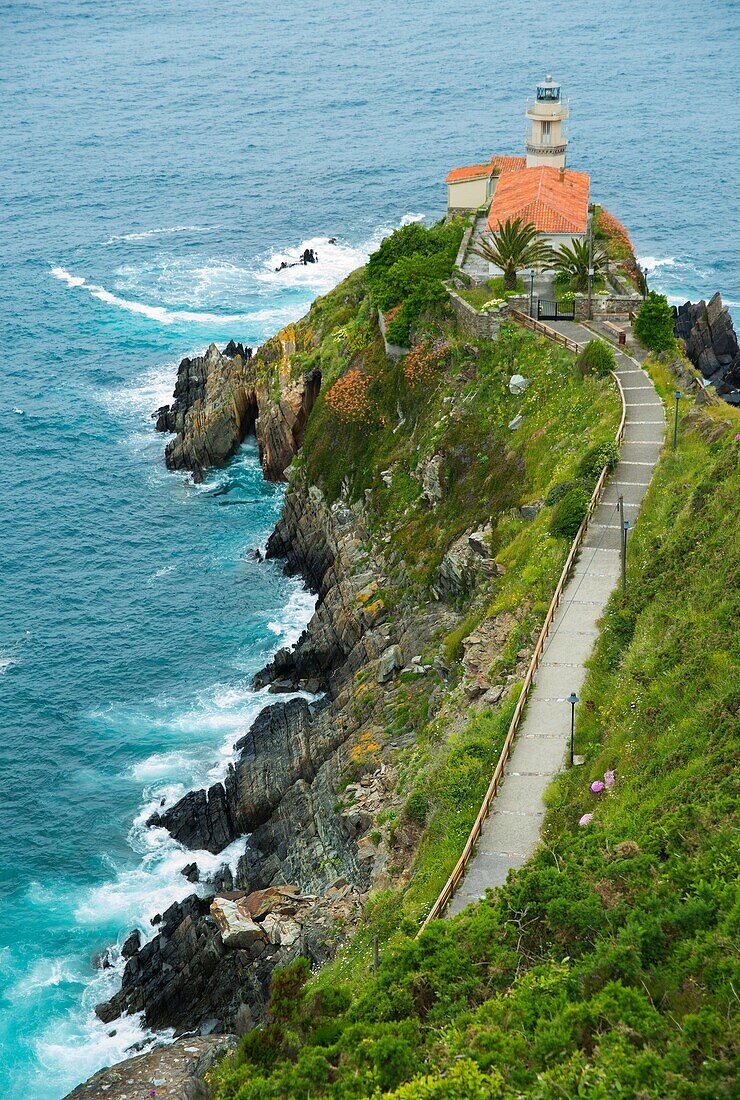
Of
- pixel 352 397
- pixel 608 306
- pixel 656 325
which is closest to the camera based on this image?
pixel 656 325

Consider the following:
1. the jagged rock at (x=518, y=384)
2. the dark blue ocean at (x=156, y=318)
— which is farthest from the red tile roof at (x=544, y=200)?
the dark blue ocean at (x=156, y=318)

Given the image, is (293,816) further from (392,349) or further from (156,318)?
(156,318)

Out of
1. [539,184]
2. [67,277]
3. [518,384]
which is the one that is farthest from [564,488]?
[67,277]

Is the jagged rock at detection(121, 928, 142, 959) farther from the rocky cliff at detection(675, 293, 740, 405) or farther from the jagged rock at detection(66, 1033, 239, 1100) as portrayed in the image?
the rocky cliff at detection(675, 293, 740, 405)

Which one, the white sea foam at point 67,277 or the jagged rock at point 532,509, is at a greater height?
the white sea foam at point 67,277

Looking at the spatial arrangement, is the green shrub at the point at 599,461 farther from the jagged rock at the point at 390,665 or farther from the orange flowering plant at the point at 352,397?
the orange flowering plant at the point at 352,397

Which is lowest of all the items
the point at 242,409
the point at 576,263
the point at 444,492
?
the point at 242,409

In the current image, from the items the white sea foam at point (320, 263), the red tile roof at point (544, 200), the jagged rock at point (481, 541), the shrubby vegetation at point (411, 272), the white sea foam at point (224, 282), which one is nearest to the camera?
the jagged rock at point (481, 541)
